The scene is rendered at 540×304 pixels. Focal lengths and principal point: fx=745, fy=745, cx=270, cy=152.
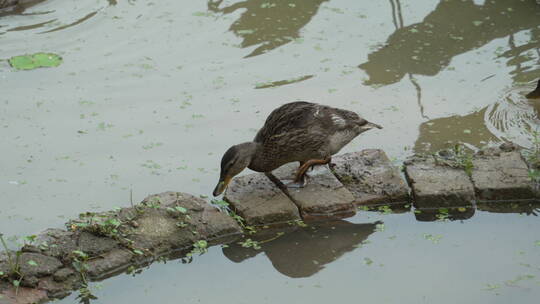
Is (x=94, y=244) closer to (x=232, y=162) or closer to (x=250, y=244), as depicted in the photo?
(x=250, y=244)

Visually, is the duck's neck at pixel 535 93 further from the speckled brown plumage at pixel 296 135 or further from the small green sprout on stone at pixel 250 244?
the small green sprout on stone at pixel 250 244

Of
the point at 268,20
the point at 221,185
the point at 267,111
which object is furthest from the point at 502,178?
the point at 268,20

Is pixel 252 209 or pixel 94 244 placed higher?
pixel 94 244

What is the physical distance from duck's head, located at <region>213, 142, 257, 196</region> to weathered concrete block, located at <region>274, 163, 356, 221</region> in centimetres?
42

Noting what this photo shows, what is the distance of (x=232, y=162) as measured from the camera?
530 centimetres

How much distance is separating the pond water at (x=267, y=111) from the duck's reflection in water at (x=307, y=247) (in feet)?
0.04

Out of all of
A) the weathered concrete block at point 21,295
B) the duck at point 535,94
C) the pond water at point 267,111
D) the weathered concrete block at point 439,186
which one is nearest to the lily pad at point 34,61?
the pond water at point 267,111

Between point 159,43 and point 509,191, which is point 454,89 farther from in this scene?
point 159,43

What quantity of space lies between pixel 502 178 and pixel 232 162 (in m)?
1.99

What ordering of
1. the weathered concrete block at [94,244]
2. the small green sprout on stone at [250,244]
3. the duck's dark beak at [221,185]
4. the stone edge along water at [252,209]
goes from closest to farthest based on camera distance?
the stone edge along water at [252,209] < the weathered concrete block at [94,244] < the small green sprout on stone at [250,244] < the duck's dark beak at [221,185]

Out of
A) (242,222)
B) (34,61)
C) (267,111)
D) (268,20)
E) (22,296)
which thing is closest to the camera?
(22,296)

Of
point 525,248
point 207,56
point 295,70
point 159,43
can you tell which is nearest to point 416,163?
point 525,248

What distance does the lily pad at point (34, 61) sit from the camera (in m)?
7.59

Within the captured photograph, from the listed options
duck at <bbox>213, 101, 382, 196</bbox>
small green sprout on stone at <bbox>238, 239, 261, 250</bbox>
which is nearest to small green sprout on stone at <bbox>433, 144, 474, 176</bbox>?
duck at <bbox>213, 101, 382, 196</bbox>
